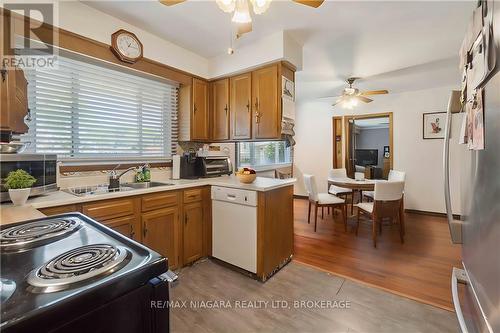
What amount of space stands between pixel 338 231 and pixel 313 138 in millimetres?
2688

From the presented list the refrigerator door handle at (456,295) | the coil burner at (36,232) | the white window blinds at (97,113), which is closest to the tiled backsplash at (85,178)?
the white window blinds at (97,113)

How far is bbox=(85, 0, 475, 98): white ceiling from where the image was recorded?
79.7 inches

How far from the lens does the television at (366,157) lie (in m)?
5.38

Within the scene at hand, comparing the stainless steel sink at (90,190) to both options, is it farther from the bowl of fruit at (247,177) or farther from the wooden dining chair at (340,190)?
the wooden dining chair at (340,190)

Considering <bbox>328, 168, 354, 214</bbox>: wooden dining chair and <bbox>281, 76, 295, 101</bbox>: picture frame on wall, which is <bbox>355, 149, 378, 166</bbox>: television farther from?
<bbox>281, 76, 295, 101</bbox>: picture frame on wall

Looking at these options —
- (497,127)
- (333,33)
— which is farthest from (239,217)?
(333,33)

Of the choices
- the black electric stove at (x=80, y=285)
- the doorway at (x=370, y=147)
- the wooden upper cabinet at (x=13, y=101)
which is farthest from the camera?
the doorway at (x=370, y=147)

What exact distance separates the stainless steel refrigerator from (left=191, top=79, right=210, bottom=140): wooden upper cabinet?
8.80 feet

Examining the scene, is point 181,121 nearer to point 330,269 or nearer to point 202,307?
point 202,307

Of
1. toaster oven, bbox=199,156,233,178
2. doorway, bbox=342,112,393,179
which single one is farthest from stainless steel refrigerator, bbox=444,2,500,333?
doorway, bbox=342,112,393,179

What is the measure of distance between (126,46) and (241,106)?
1353 mm

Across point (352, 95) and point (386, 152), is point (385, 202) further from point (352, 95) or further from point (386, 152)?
point (386, 152)

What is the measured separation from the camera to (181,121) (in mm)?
3080

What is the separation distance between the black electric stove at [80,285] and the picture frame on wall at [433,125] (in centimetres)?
521
